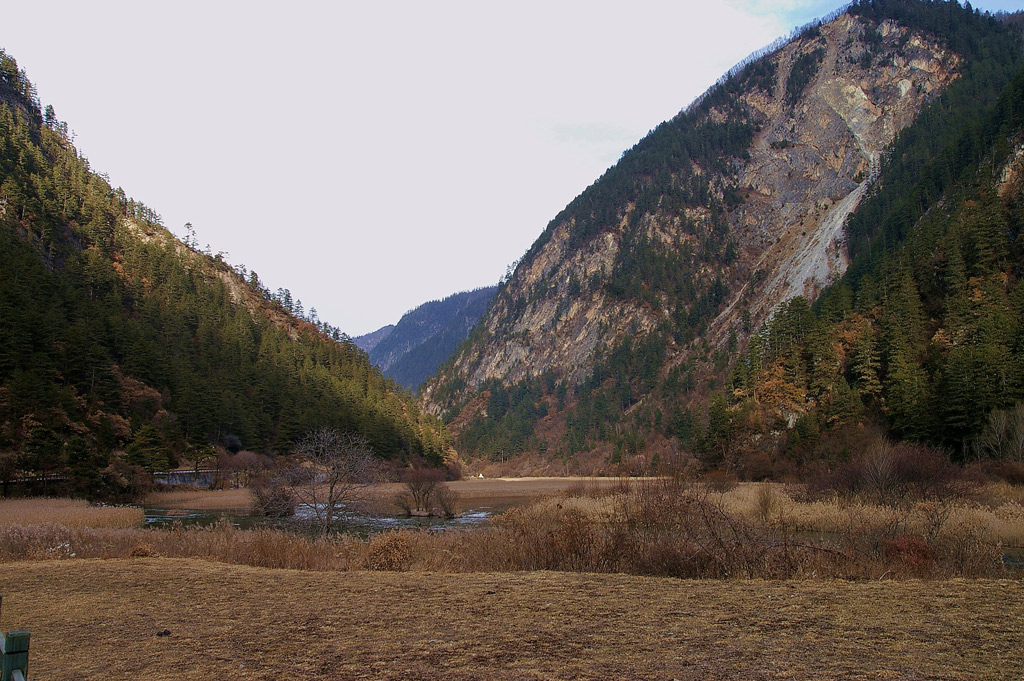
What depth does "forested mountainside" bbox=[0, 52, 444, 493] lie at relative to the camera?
56500 millimetres

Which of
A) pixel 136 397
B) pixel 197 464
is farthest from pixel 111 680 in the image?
pixel 136 397

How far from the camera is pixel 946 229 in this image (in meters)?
68.8

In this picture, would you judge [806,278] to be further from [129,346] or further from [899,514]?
[129,346]

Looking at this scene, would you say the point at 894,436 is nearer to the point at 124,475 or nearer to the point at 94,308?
the point at 124,475

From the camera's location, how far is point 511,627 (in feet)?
29.5

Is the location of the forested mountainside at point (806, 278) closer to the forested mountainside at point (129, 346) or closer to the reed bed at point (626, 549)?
the reed bed at point (626, 549)

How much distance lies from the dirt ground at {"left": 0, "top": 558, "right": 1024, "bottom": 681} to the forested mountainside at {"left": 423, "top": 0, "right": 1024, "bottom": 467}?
142 feet

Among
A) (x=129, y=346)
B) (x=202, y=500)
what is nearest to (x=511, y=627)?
(x=202, y=500)

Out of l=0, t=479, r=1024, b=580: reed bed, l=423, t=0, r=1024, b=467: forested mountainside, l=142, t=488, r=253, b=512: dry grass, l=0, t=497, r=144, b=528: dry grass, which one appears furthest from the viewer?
l=423, t=0, r=1024, b=467: forested mountainside

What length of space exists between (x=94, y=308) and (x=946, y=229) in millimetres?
99227

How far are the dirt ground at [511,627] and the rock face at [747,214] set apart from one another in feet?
426

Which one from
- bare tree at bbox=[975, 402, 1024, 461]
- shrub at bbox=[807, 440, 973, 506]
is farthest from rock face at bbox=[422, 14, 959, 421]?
shrub at bbox=[807, 440, 973, 506]

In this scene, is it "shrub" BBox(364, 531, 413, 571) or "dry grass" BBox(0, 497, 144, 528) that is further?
"dry grass" BBox(0, 497, 144, 528)

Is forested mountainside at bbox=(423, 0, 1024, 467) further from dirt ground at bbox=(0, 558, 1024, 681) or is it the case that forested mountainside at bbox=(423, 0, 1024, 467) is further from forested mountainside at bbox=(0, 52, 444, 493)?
forested mountainside at bbox=(0, 52, 444, 493)
